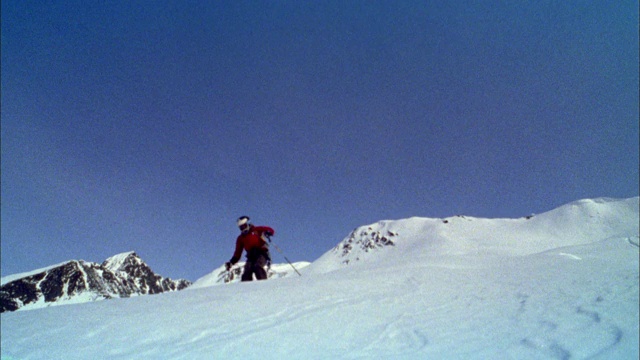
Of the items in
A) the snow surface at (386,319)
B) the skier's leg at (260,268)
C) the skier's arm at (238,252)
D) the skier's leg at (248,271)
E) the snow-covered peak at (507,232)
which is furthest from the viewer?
the snow-covered peak at (507,232)

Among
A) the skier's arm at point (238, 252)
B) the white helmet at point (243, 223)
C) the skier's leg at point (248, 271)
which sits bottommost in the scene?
the skier's leg at point (248, 271)

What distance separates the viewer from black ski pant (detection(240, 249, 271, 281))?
947 centimetres

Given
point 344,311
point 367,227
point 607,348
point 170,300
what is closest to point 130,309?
point 170,300

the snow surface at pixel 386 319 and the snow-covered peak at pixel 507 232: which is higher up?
the snow-covered peak at pixel 507 232

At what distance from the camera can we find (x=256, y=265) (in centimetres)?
952

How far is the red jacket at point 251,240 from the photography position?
9617mm

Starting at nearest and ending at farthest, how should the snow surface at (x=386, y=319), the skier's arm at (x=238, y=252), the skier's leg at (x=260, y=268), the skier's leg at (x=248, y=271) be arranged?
the snow surface at (x=386, y=319), the skier's leg at (x=260, y=268), the skier's leg at (x=248, y=271), the skier's arm at (x=238, y=252)

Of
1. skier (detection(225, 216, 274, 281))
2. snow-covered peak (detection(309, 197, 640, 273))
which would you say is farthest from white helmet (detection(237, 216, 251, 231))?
snow-covered peak (detection(309, 197, 640, 273))

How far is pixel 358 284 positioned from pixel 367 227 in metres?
175

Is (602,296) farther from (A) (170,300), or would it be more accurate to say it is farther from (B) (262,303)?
(A) (170,300)

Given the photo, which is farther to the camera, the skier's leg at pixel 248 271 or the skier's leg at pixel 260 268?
the skier's leg at pixel 248 271

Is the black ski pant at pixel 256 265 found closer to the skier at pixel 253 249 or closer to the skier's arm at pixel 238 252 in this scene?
the skier at pixel 253 249

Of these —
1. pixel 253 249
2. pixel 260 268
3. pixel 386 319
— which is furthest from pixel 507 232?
pixel 386 319

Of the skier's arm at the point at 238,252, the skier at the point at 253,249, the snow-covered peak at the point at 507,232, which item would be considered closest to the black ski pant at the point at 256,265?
the skier at the point at 253,249
